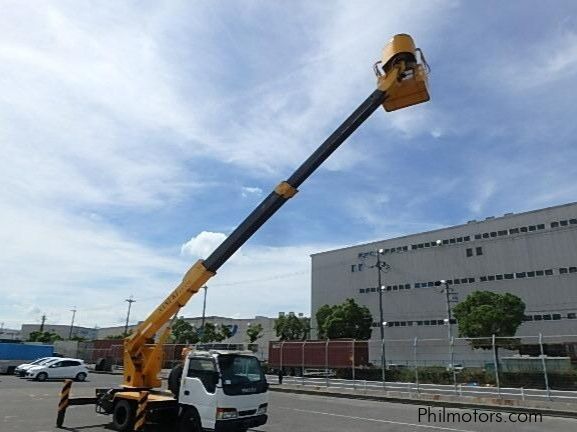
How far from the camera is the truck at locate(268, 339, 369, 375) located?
29234 mm

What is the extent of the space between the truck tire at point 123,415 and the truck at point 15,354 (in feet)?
104

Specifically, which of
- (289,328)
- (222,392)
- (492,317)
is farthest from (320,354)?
(289,328)

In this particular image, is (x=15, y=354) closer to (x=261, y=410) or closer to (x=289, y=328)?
(x=289, y=328)

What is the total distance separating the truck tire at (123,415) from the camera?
10820 mm

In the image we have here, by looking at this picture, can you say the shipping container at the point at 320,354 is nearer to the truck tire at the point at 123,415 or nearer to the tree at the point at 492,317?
the tree at the point at 492,317

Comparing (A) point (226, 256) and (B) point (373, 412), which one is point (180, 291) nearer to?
(A) point (226, 256)

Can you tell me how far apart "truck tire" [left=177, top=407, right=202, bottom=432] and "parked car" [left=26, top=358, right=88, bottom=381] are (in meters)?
25.5

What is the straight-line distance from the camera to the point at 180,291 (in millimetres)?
12547

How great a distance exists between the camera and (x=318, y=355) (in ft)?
102

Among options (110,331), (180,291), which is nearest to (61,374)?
(180,291)

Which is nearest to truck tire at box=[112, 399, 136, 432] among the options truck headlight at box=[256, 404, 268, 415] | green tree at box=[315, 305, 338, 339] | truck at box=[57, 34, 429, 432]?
truck at box=[57, 34, 429, 432]

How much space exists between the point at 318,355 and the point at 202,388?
74.1 feet

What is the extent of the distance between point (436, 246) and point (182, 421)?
195ft

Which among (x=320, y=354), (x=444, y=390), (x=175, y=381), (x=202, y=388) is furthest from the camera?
(x=320, y=354)
